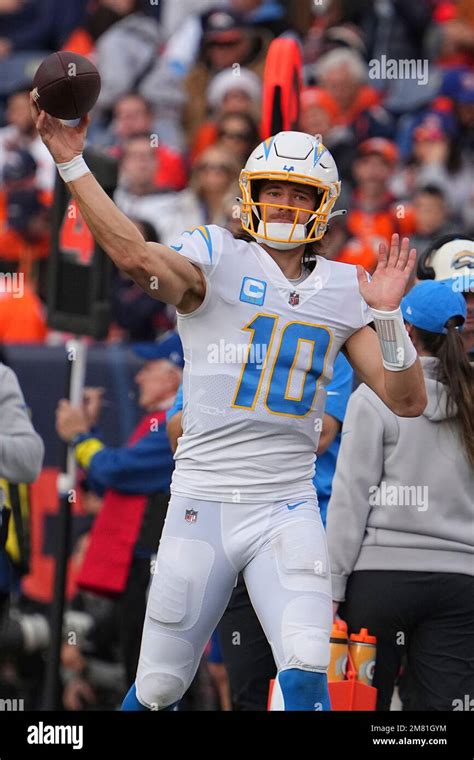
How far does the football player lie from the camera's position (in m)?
4.96

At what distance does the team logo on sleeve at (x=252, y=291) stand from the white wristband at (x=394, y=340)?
372mm

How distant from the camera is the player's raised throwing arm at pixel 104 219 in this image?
187 inches

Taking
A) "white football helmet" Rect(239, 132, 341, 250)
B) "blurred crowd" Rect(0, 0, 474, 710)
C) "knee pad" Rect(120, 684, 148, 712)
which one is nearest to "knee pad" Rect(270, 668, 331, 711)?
"knee pad" Rect(120, 684, 148, 712)

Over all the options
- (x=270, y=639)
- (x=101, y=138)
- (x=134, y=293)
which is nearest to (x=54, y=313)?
(x=134, y=293)

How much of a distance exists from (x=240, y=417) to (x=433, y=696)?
1.29 m

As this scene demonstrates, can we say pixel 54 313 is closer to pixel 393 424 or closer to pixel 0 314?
pixel 0 314

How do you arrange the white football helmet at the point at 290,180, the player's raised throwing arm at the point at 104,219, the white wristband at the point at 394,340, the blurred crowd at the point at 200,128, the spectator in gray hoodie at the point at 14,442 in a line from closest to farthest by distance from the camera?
1. the player's raised throwing arm at the point at 104,219
2. the white wristband at the point at 394,340
3. the white football helmet at the point at 290,180
4. the spectator in gray hoodie at the point at 14,442
5. the blurred crowd at the point at 200,128

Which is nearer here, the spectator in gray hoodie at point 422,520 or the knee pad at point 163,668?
the knee pad at point 163,668

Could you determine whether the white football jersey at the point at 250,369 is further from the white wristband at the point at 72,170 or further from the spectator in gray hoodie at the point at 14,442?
the spectator in gray hoodie at the point at 14,442

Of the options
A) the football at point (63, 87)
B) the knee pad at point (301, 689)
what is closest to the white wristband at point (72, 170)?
the football at point (63, 87)

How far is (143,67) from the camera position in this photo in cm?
1224

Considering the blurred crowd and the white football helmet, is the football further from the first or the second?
the blurred crowd

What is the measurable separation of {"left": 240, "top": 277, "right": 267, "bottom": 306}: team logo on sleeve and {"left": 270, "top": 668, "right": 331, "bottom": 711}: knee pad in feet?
3.74

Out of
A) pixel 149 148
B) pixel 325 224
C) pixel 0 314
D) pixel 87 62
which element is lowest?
pixel 325 224
